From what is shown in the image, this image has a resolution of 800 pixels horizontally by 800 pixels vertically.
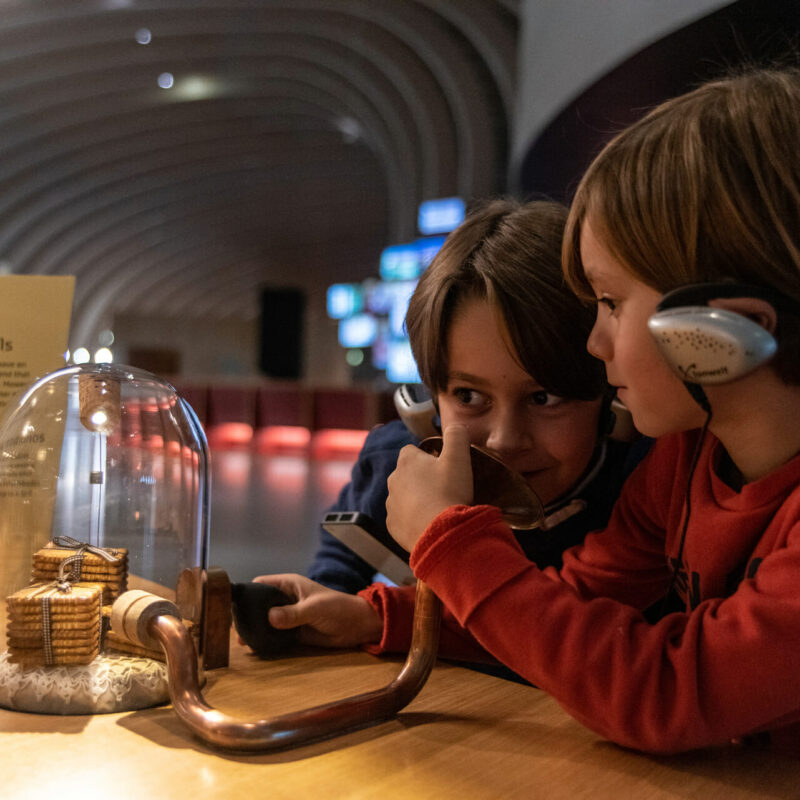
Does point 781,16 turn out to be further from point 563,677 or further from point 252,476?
point 252,476

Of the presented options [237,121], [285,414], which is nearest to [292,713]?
[285,414]

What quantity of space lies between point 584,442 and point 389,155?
420 inches

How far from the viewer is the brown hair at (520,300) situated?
937mm

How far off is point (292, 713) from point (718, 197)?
19.6 inches

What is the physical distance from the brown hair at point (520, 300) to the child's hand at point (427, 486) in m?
0.25

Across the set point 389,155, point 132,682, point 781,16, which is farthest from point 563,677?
point 389,155

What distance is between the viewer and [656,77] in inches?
126

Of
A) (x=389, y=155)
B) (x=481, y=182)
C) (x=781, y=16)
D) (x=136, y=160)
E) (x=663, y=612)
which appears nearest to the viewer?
(x=663, y=612)

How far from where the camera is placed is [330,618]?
2.88 feet

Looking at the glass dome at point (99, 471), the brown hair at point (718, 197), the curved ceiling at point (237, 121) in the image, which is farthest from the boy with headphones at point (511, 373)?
the curved ceiling at point (237, 121)

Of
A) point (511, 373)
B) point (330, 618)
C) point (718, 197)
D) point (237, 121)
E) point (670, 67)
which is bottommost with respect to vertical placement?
point (330, 618)

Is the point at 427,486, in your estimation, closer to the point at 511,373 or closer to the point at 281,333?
the point at 511,373

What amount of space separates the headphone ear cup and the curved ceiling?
6.89 metres

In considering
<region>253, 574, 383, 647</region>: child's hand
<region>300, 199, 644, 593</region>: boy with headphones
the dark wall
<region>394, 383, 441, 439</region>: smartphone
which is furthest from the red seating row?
<region>253, 574, 383, 647</region>: child's hand
